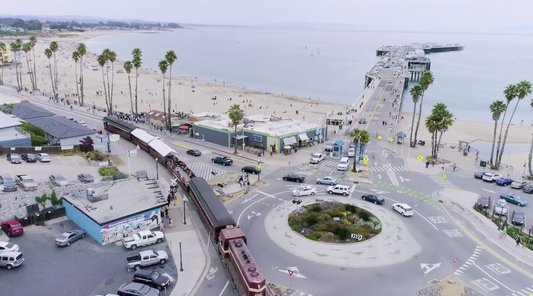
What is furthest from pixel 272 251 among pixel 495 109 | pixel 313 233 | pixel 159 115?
pixel 159 115

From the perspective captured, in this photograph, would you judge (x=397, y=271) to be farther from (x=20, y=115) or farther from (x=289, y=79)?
(x=289, y=79)

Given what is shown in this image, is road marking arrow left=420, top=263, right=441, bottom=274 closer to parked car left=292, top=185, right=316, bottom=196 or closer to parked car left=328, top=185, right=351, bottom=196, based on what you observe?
parked car left=328, top=185, right=351, bottom=196

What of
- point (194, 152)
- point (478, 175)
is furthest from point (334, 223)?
point (194, 152)

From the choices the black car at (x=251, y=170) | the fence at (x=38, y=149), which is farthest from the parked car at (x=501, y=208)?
the fence at (x=38, y=149)

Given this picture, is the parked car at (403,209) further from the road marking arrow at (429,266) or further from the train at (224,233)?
the train at (224,233)

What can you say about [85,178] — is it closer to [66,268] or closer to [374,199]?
[66,268]

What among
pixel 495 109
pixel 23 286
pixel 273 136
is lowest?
pixel 23 286
